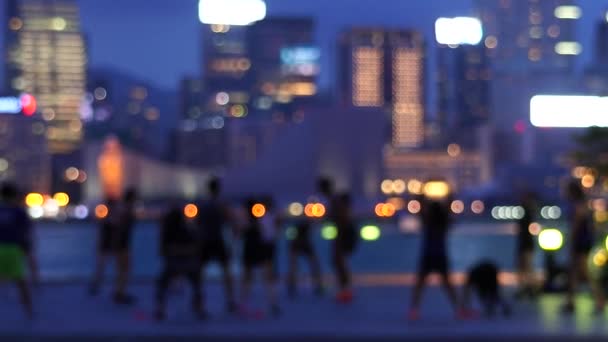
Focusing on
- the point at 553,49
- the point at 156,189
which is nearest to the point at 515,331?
the point at 156,189

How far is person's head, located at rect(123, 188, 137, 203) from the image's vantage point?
Answer: 1218 centimetres

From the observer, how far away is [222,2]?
63469 millimetres

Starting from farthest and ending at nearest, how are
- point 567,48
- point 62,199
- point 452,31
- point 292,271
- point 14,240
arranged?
point 567,48 < point 62,199 < point 452,31 < point 292,271 < point 14,240

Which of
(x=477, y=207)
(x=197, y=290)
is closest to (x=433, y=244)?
(x=197, y=290)

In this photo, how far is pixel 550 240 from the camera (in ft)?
41.8

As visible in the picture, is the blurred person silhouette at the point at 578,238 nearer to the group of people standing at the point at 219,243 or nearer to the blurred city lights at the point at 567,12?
the group of people standing at the point at 219,243

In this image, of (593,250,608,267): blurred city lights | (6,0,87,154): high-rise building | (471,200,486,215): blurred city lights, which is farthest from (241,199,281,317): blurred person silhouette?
(6,0,87,154): high-rise building

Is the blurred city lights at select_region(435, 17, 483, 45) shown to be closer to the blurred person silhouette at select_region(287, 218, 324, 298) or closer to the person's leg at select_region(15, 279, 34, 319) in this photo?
the blurred person silhouette at select_region(287, 218, 324, 298)

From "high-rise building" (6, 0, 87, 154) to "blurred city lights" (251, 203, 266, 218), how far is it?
17000 centimetres

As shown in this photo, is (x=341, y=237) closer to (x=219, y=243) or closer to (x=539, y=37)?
(x=219, y=243)

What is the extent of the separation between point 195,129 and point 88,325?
149418mm

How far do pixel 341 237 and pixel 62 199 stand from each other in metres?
122

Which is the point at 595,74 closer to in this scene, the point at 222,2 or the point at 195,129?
the point at 195,129

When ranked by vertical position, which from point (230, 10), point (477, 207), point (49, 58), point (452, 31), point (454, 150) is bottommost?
point (477, 207)
